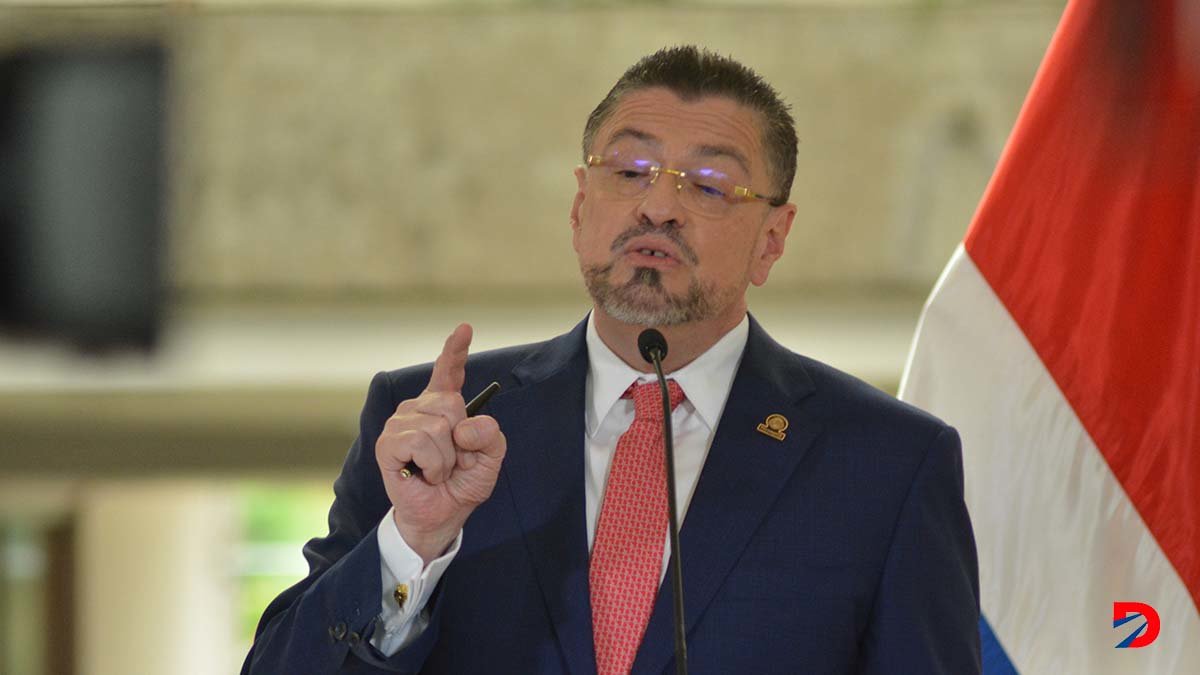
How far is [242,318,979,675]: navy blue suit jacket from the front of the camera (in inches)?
75.7

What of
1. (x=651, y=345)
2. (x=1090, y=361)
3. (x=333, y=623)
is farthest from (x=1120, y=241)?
(x=333, y=623)

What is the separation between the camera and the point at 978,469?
2.45 metres

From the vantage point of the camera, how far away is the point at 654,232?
2086 mm

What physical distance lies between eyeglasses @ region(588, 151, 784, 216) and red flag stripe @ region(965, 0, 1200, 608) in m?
0.55

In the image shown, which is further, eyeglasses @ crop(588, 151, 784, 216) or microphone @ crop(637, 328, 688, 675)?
eyeglasses @ crop(588, 151, 784, 216)

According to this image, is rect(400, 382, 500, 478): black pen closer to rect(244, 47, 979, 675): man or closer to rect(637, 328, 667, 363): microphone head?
rect(244, 47, 979, 675): man

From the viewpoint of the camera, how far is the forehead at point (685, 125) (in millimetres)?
2160

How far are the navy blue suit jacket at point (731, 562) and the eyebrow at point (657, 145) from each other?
0.96 ft

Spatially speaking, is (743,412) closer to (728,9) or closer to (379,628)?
(379,628)

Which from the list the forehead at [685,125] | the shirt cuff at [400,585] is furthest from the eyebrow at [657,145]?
the shirt cuff at [400,585]

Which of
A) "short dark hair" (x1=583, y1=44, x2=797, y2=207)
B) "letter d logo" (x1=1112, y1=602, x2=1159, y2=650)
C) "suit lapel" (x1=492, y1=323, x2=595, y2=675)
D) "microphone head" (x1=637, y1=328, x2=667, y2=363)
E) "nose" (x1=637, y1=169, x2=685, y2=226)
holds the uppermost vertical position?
"short dark hair" (x1=583, y1=44, x2=797, y2=207)

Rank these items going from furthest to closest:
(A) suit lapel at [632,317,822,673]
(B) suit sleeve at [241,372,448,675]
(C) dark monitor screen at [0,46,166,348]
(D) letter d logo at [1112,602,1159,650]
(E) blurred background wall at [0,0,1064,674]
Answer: (E) blurred background wall at [0,0,1064,674] < (C) dark monitor screen at [0,46,166,348] < (D) letter d logo at [1112,602,1159,650] < (A) suit lapel at [632,317,822,673] < (B) suit sleeve at [241,372,448,675]

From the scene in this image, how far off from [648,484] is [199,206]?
297 centimetres

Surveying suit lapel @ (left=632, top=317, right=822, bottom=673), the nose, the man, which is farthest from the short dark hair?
suit lapel @ (left=632, top=317, right=822, bottom=673)
